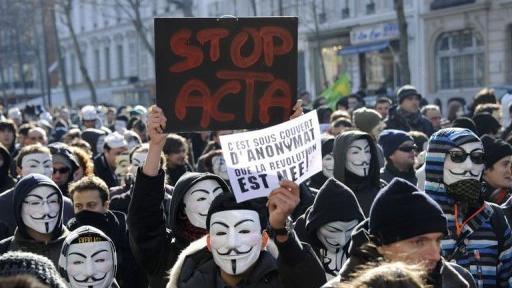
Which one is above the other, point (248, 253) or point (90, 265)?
point (248, 253)

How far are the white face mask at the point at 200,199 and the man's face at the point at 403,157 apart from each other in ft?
9.73

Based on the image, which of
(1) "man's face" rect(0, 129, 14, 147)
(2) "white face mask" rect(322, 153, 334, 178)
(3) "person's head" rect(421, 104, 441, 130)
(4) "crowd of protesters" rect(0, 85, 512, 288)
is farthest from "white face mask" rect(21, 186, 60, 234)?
(3) "person's head" rect(421, 104, 441, 130)

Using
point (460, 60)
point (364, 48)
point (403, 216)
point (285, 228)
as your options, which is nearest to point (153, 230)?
point (285, 228)

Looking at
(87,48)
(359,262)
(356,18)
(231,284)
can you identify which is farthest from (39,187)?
(87,48)

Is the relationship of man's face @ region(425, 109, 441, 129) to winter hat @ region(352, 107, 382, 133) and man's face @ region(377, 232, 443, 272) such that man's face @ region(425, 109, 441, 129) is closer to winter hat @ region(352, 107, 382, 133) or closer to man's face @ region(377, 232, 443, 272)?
winter hat @ region(352, 107, 382, 133)

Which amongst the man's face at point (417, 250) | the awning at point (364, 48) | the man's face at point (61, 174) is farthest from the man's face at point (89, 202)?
the awning at point (364, 48)

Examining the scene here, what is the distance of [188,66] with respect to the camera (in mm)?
4871

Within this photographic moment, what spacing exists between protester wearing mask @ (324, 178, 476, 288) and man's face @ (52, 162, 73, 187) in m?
5.12

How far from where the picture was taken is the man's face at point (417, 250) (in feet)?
12.2

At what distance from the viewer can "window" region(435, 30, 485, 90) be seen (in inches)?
1284

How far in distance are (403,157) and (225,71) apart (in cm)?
342

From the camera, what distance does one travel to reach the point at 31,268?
10.0 ft

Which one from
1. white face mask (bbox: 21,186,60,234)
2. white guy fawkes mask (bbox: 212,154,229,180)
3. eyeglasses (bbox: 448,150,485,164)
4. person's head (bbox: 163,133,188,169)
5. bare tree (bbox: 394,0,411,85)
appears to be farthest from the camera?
bare tree (bbox: 394,0,411,85)

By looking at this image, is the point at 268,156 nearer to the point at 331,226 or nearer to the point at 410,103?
the point at 331,226
